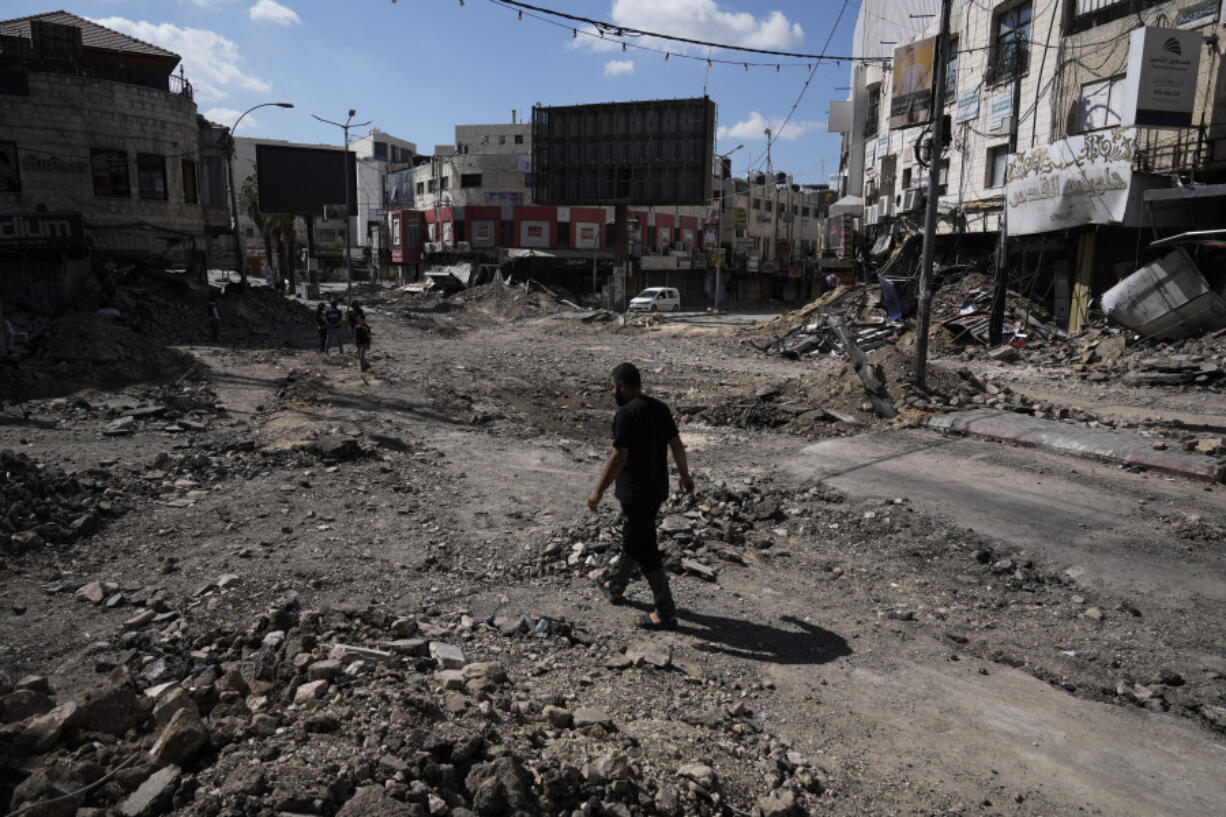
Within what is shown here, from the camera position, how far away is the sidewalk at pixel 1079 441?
367 inches

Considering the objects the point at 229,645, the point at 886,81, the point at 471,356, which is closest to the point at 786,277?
the point at 886,81

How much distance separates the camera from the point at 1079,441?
421 inches

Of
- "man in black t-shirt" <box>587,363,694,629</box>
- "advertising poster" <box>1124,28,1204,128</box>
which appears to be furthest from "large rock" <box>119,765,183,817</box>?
"advertising poster" <box>1124,28,1204,128</box>

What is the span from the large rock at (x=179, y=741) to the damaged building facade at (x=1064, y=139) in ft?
45.6

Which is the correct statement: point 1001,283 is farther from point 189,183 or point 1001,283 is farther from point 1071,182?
point 189,183

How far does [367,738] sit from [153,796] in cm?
79

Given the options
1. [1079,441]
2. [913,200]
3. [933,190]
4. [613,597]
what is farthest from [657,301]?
[613,597]

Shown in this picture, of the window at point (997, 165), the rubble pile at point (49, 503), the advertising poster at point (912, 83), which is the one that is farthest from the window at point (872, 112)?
the rubble pile at point (49, 503)

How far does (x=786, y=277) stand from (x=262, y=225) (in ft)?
142

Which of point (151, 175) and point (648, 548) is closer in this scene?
point (648, 548)

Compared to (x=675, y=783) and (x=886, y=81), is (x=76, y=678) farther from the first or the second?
(x=886, y=81)

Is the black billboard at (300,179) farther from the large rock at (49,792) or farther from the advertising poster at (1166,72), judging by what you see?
the large rock at (49,792)

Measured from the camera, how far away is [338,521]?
7.29 metres

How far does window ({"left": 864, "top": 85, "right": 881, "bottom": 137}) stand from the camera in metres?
37.2
